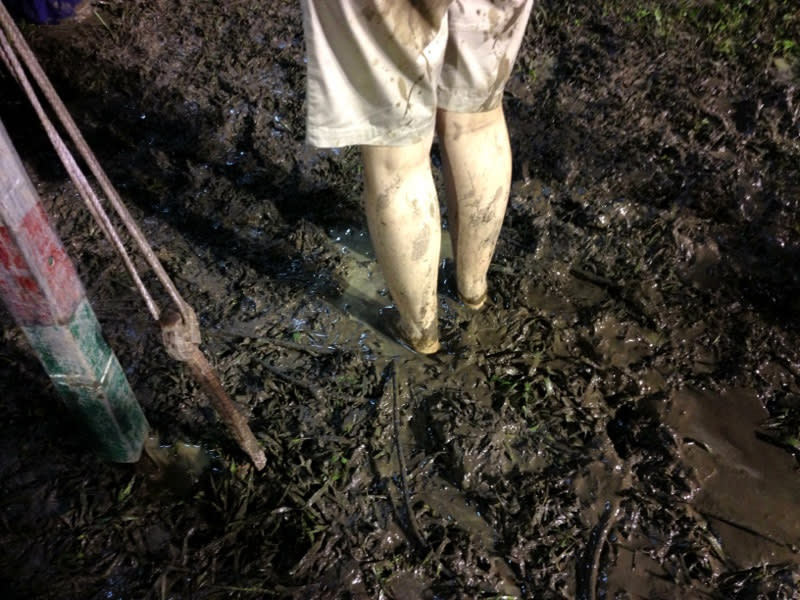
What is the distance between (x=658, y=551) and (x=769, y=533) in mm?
389

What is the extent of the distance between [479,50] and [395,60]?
39 centimetres

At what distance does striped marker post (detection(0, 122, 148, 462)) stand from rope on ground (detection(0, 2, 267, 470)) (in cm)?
13

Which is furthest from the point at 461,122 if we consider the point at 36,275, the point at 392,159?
the point at 36,275

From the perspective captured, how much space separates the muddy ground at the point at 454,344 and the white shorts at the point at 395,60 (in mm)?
1042

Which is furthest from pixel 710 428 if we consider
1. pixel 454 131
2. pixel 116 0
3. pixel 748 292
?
pixel 116 0

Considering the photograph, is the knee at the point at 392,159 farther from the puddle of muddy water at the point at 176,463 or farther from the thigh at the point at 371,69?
the puddle of muddy water at the point at 176,463

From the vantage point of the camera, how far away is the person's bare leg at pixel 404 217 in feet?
6.31

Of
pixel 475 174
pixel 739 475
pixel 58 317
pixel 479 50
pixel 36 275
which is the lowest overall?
pixel 739 475

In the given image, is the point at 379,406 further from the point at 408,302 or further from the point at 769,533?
the point at 769,533

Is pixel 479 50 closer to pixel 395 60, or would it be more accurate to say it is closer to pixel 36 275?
pixel 395 60

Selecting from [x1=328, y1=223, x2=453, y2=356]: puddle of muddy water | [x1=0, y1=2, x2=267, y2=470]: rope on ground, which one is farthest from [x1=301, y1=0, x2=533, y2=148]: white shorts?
[x1=328, y1=223, x2=453, y2=356]: puddle of muddy water

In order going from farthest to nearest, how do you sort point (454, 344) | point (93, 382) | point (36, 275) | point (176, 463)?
point (454, 344)
point (176, 463)
point (93, 382)
point (36, 275)

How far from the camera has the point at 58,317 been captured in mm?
1635

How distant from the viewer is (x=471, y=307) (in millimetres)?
2697
